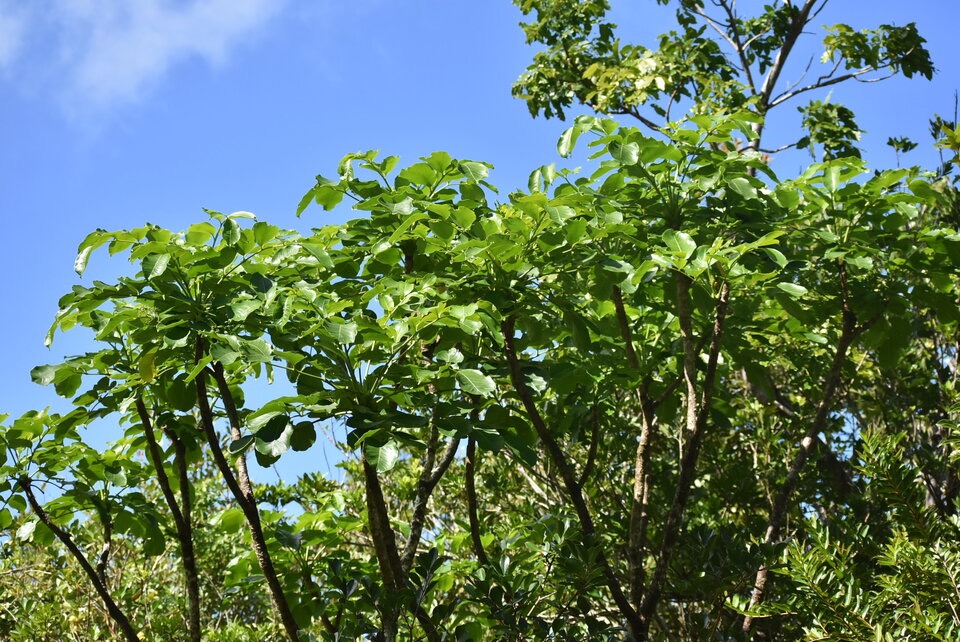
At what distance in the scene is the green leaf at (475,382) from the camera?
98.4 inches

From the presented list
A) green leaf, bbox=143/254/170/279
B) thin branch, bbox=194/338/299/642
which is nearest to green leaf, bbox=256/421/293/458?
thin branch, bbox=194/338/299/642

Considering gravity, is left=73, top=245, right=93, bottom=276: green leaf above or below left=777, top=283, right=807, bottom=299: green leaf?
above

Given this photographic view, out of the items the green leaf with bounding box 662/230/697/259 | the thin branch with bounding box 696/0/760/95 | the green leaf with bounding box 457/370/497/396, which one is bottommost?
the green leaf with bounding box 457/370/497/396

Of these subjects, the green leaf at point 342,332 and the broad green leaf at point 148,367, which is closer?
the green leaf at point 342,332

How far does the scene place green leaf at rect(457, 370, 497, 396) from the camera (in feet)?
8.20

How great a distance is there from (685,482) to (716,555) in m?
0.67

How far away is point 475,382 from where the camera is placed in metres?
2.54

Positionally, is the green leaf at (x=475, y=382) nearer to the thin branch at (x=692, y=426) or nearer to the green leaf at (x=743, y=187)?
the thin branch at (x=692, y=426)

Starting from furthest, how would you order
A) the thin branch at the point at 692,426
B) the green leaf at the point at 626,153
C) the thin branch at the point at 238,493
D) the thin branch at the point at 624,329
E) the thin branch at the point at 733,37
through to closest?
the thin branch at the point at 733,37
the thin branch at the point at 624,329
the thin branch at the point at 692,426
the green leaf at the point at 626,153
the thin branch at the point at 238,493

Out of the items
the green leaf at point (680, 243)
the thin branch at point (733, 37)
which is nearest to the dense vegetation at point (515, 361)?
the green leaf at point (680, 243)

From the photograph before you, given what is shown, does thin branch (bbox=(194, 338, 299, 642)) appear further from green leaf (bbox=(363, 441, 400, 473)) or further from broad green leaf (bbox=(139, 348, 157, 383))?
green leaf (bbox=(363, 441, 400, 473))

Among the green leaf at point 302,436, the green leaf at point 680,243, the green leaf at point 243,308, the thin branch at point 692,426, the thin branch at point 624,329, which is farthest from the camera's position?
the thin branch at point 624,329

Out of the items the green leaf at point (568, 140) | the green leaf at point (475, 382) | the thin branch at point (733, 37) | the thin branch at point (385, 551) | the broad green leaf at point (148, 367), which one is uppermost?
the thin branch at point (733, 37)

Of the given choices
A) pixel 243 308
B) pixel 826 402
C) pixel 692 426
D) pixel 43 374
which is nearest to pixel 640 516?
pixel 692 426
